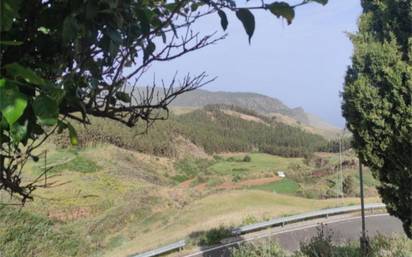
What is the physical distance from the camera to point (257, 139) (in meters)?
68.2

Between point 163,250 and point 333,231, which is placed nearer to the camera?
point 333,231

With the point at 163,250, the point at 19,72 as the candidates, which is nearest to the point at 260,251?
the point at 163,250

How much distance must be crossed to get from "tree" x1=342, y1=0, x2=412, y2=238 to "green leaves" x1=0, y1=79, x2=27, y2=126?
7.60m

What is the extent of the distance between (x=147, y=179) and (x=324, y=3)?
41835 mm

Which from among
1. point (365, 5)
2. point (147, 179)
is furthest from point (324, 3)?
point (147, 179)

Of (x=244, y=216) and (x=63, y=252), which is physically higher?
(x=63, y=252)

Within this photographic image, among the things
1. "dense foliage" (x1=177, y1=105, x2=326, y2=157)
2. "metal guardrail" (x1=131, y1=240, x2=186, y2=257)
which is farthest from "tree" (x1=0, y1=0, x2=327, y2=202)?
"dense foliage" (x1=177, y1=105, x2=326, y2=157)

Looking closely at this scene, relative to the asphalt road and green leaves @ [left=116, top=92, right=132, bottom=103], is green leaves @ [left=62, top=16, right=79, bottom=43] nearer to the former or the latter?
green leaves @ [left=116, top=92, right=132, bottom=103]

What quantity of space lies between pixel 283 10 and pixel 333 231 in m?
17.9

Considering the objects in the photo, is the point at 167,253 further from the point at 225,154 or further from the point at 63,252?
the point at 225,154

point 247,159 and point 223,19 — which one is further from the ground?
point 223,19

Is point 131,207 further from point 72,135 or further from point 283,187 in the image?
point 72,135

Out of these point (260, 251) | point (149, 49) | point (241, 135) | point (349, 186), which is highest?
point (149, 49)

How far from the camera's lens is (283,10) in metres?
1.37
